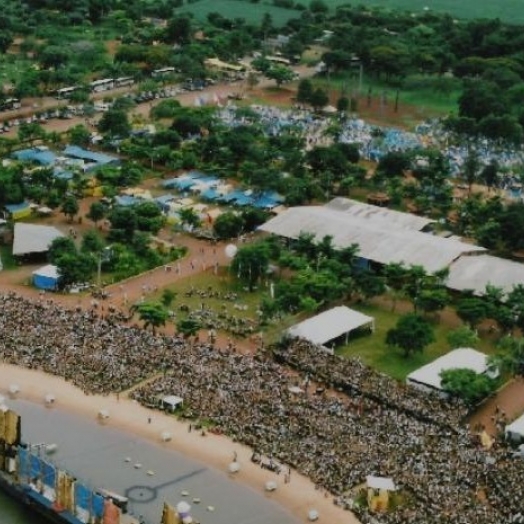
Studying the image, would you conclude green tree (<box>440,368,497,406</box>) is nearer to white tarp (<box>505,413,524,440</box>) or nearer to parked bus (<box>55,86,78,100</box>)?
white tarp (<box>505,413,524,440</box>)

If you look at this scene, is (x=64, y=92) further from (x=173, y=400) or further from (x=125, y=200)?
(x=173, y=400)

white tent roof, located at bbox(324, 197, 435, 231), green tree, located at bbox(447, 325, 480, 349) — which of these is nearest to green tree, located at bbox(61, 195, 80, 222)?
white tent roof, located at bbox(324, 197, 435, 231)

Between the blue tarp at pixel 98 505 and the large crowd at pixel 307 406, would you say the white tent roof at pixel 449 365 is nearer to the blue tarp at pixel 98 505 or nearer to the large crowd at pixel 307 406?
the large crowd at pixel 307 406

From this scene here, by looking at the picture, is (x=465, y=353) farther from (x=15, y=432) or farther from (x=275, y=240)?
(x=15, y=432)

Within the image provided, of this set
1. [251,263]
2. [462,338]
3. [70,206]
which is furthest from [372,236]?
[70,206]

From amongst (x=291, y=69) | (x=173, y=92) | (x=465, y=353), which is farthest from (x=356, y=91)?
(x=465, y=353)

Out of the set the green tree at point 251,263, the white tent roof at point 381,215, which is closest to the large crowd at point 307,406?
the green tree at point 251,263
